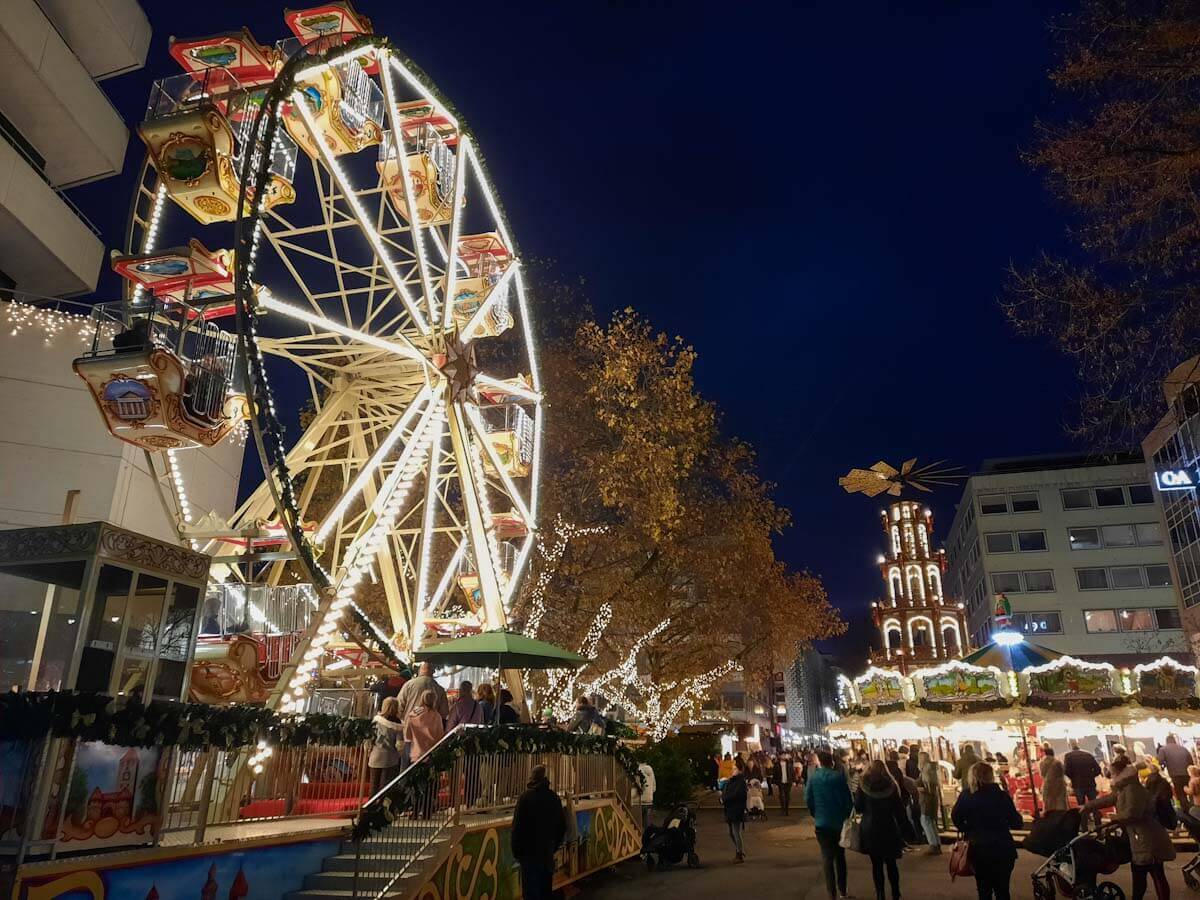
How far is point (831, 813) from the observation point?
8625 mm

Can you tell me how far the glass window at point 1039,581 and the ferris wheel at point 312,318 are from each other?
153 feet

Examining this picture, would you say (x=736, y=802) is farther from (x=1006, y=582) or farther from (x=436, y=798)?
(x=1006, y=582)

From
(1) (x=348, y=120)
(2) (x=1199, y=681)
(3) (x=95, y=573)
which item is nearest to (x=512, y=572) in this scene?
(1) (x=348, y=120)

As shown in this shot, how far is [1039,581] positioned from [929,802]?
1825 inches

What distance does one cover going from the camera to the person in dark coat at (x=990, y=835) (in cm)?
693

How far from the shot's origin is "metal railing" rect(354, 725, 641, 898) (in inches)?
297

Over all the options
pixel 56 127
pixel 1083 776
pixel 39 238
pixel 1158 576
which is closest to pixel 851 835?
pixel 1083 776

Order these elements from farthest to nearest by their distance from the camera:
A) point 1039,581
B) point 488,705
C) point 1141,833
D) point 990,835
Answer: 1. point 1039,581
2. point 488,705
3. point 1141,833
4. point 990,835

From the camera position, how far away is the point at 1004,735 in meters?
23.3

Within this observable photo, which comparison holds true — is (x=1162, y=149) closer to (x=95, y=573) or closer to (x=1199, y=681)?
(x=95, y=573)

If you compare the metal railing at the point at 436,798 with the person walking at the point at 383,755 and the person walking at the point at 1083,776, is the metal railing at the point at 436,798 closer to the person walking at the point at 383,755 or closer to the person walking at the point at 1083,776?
the person walking at the point at 383,755

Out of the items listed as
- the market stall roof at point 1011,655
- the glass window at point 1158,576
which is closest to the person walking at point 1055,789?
the market stall roof at point 1011,655

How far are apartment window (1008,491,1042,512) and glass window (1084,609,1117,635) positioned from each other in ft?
25.3

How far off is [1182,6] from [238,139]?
12.5m
